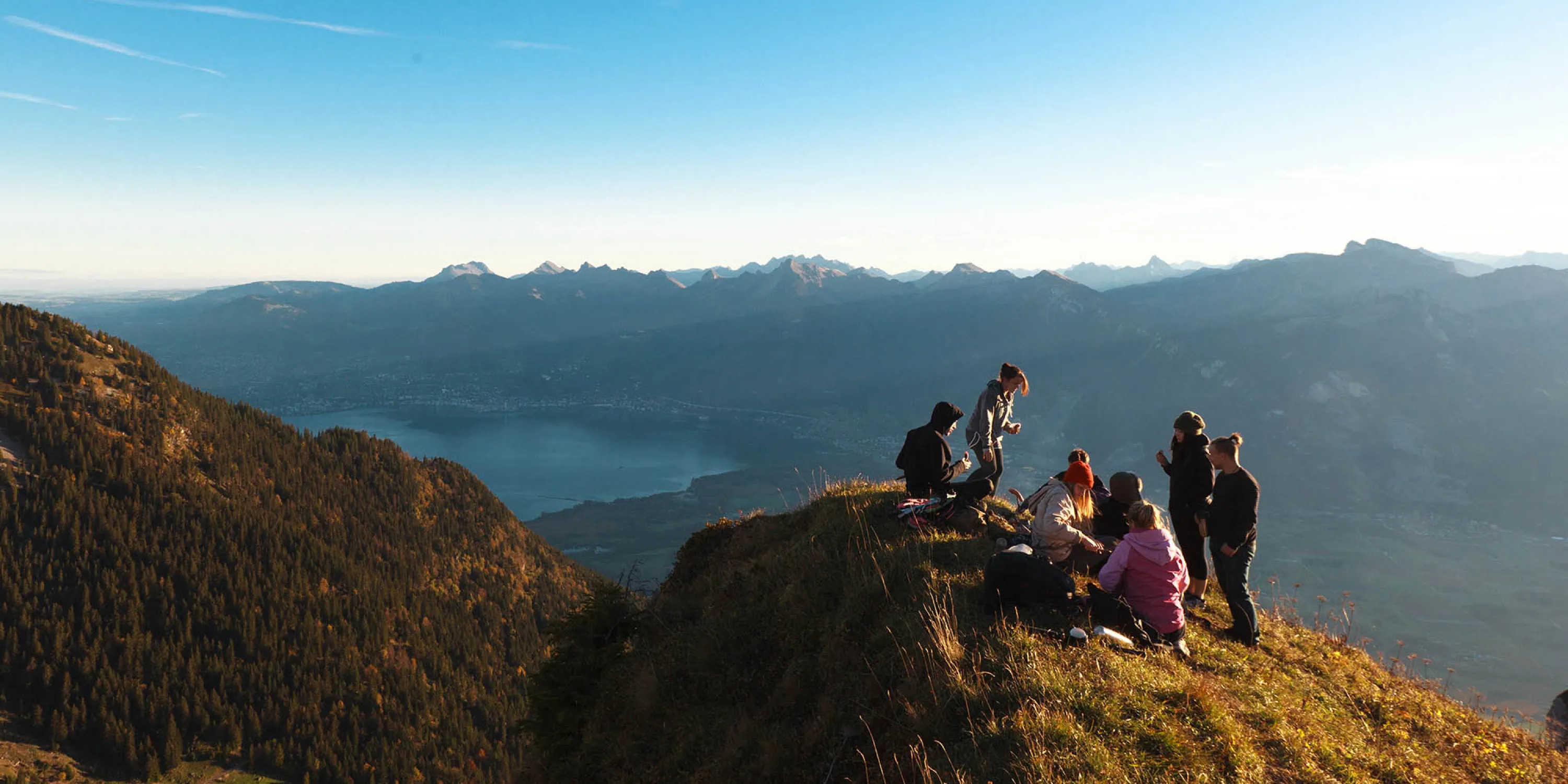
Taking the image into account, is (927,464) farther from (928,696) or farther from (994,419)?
(928,696)

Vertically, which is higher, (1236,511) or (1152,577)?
(1236,511)

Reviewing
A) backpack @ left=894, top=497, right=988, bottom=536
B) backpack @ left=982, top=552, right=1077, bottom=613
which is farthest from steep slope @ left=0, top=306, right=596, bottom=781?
backpack @ left=982, top=552, right=1077, bottom=613

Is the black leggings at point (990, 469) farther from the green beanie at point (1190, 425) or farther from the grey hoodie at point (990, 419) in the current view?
the green beanie at point (1190, 425)

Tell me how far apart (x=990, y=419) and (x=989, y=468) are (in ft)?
4.05

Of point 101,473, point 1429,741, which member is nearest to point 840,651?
point 1429,741

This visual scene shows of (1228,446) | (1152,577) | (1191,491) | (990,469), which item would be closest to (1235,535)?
(1191,491)

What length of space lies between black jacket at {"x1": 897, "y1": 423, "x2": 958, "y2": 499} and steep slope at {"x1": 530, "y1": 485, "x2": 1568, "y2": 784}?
68 centimetres

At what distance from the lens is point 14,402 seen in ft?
442

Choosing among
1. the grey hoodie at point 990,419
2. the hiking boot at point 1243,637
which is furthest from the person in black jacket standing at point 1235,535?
the grey hoodie at point 990,419

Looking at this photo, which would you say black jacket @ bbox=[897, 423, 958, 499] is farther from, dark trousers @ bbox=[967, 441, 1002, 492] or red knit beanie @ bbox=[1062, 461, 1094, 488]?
red knit beanie @ bbox=[1062, 461, 1094, 488]

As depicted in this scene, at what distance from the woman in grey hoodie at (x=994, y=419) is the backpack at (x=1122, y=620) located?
4.56 meters

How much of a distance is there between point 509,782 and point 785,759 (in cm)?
639

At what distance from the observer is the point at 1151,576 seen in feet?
24.8

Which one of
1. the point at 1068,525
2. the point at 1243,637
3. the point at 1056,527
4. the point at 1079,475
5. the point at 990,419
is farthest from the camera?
the point at 990,419
